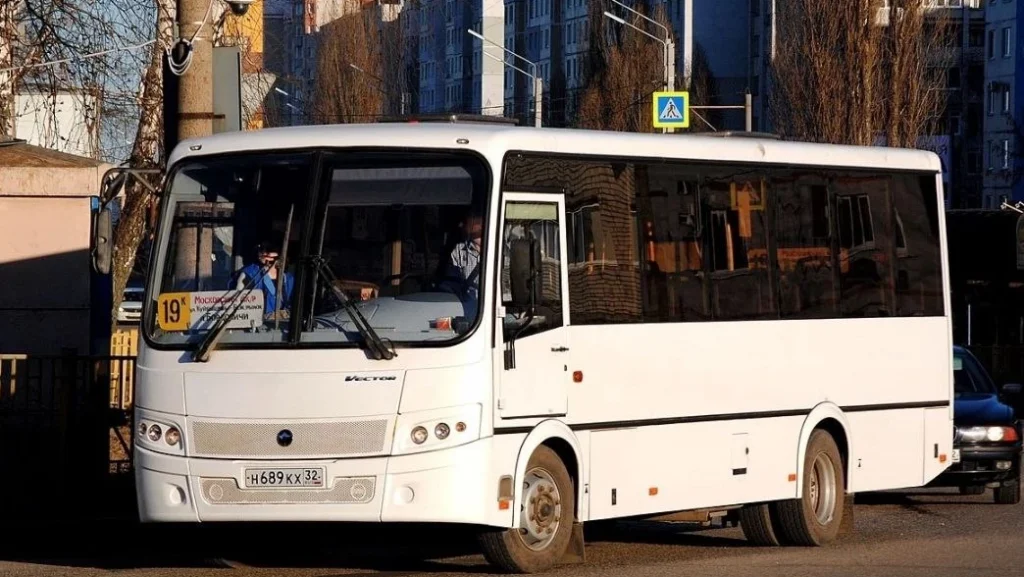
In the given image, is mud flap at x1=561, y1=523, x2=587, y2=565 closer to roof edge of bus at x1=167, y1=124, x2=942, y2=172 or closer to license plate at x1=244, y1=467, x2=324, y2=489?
license plate at x1=244, y1=467, x2=324, y2=489

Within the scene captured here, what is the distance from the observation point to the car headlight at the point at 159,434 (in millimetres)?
12086

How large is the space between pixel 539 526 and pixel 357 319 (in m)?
1.64

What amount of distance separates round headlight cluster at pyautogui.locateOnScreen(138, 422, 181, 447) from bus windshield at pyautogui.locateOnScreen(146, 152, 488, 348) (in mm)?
491

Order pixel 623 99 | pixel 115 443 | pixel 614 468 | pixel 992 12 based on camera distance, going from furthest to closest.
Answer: pixel 992 12, pixel 623 99, pixel 115 443, pixel 614 468

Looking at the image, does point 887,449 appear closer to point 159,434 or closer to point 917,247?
point 917,247

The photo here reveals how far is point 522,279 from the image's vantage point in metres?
11.9

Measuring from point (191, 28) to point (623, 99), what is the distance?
169 feet

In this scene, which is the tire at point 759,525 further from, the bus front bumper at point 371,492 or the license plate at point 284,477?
the license plate at point 284,477

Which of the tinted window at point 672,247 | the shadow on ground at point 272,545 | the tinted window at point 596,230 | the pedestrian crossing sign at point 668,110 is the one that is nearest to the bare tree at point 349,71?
the pedestrian crossing sign at point 668,110

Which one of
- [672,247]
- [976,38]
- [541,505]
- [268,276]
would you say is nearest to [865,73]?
[672,247]

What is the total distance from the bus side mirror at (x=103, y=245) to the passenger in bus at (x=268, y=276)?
1088mm

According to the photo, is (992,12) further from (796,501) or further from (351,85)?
(796,501)

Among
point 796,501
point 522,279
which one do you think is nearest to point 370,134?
point 522,279

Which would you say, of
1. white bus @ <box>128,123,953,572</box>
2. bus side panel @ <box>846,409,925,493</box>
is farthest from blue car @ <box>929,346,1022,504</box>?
white bus @ <box>128,123,953,572</box>
